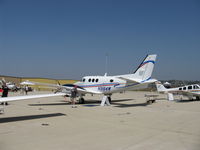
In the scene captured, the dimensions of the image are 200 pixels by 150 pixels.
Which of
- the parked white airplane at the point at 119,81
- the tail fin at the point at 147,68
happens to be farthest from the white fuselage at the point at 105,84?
the tail fin at the point at 147,68

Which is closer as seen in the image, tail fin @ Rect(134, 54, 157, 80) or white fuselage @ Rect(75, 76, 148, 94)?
tail fin @ Rect(134, 54, 157, 80)

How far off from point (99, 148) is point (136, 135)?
2.08 metres

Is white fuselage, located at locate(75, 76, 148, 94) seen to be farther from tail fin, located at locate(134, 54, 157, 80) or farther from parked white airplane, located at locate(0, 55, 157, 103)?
tail fin, located at locate(134, 54, 157, 80)

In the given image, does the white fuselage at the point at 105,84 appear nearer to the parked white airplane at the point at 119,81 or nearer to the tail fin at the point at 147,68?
the parked white airplane at the point at 119,81

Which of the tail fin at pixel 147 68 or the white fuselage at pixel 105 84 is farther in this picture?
the white fuselage at pixel 105 84

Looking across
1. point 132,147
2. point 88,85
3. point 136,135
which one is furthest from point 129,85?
point 132,147

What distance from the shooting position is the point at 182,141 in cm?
648

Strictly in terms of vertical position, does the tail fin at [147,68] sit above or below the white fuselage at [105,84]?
above

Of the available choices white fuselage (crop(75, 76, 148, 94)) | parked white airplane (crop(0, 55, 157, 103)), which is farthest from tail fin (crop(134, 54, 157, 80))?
white fuselage (crop(75, 76, 148, 94))

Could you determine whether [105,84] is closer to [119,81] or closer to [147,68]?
[119,81]

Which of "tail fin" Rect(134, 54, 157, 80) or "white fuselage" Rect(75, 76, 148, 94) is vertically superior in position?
"tail fin" Rect(134, 54, 157, 80)

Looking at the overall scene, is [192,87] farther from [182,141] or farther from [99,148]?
[99,148]

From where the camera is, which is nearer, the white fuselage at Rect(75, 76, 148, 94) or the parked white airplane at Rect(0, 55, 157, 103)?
the parked white airplane at Rect(0, 55, 157, 103)

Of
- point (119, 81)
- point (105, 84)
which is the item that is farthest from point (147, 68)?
point (105, 84)
